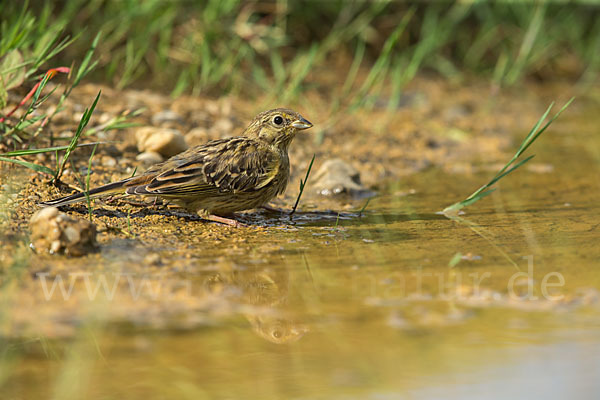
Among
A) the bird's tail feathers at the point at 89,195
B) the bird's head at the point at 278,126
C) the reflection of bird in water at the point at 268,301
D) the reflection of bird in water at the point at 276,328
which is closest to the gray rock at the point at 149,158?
the bird's head at the point at 278,126

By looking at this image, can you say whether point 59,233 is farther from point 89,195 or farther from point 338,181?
point 338,181

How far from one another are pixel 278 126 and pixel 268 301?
190 cm

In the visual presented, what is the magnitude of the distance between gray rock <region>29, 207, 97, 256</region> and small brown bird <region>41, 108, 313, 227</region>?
590 mm

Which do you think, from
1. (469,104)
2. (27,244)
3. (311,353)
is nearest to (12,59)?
(27,244)

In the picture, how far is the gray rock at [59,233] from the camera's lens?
11.9ft

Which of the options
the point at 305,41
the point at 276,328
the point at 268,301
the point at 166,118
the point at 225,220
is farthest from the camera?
the point at 305,41

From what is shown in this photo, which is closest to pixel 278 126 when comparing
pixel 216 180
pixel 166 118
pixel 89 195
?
pixel 216 180

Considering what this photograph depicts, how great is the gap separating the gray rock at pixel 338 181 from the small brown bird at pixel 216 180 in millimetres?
702

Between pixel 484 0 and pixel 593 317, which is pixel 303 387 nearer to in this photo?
pixel 593 317

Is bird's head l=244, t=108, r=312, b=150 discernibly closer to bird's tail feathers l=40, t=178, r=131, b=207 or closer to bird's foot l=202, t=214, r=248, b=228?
bird's foot l=202, t=214, r=248, b=228

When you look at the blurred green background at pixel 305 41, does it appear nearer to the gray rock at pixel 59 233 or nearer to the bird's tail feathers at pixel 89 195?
the bird's tail feathers at pixel 89 195

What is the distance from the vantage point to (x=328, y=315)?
3109 mm

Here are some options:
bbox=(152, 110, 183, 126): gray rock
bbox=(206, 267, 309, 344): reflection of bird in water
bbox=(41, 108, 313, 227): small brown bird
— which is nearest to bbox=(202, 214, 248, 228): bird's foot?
bbox=(41, 108, 313, 227): small brown bird

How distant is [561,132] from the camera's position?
777 cm
